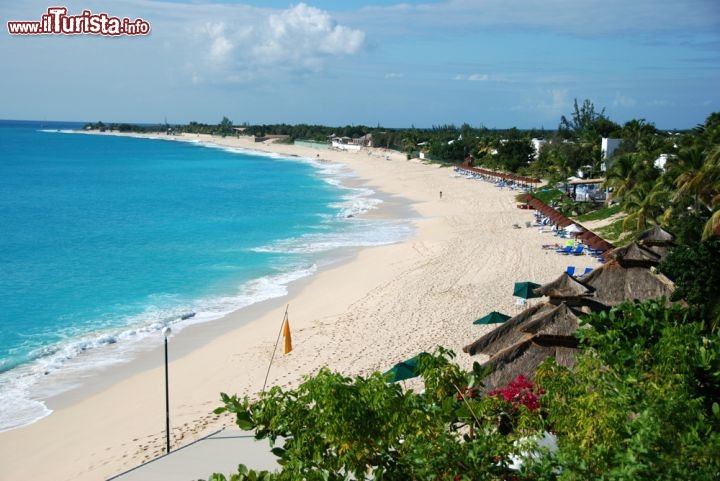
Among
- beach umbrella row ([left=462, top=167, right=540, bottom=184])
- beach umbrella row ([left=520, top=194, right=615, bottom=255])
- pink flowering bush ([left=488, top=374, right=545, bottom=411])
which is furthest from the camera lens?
beach umbrella row ([left=462, top=167, right=540, bottom=184])

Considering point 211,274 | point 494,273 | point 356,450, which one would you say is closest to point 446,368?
point 356,450

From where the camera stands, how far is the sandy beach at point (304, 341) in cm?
1343

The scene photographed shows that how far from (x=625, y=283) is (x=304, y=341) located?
821cm

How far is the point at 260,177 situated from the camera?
76500 millimetres

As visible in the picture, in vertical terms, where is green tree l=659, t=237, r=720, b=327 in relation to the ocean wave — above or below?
above

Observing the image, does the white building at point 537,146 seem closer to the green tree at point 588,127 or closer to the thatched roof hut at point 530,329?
the green tree at point 588,127

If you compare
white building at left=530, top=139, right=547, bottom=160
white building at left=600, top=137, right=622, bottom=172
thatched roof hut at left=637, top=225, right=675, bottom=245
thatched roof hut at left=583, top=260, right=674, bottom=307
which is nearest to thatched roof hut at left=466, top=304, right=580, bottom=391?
thatched roof hut at left=583, top=260, right=674, bottom=307

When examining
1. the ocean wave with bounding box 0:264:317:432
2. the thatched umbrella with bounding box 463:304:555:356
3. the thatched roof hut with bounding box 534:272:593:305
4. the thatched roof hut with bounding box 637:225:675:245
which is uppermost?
the thatched roof hut with bounding box 637:225:675:245

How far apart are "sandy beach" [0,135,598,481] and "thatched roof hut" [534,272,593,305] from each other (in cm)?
234

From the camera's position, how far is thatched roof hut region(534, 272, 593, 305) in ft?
49.5

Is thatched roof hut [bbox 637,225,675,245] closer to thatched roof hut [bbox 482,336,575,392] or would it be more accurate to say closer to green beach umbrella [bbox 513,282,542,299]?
green beach umbrella [bbox 513,282,542,299]

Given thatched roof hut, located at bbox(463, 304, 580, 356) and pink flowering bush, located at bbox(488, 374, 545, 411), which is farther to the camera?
thatched roof hut, located at bbox(463, 304, 580, 356)

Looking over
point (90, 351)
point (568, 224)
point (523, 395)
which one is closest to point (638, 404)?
point (523, 395)

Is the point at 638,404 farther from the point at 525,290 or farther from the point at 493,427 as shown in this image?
the point at 525,290
